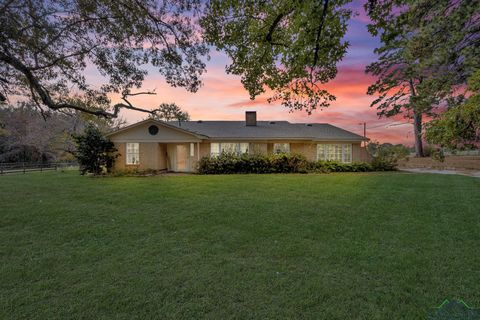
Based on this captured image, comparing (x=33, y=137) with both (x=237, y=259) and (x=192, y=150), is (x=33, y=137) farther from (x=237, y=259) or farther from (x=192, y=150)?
(x=237, y=259)

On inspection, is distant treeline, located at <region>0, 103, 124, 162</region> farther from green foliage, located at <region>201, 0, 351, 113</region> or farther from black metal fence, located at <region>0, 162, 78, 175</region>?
green foliage, located at <region>201, 0, 351, 113</region>

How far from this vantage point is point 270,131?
21.4 m

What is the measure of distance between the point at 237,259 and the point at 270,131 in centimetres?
1802

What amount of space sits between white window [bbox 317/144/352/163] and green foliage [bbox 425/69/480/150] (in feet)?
60.7

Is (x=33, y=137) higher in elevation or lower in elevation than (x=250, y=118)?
lower

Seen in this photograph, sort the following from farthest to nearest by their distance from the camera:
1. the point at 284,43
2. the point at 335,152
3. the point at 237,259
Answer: the point at 335,152, the point at 284,43, the point at 237,259

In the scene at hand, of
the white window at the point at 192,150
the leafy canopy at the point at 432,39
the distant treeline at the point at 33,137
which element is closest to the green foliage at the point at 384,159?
the white window at the point at 192,150

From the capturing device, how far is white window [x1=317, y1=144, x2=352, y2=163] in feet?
68.1

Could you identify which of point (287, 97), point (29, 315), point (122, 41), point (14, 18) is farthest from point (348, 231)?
point (14, 18)

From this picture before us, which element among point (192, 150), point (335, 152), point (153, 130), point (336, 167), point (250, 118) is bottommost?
point (336, 167)

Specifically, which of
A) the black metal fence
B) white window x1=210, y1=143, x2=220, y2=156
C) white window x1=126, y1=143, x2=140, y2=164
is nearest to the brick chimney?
white window x1=210, y1=143, x2=220, y2=156

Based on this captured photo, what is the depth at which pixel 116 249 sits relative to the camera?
448 centimetres

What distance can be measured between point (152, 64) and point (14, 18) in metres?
3.68

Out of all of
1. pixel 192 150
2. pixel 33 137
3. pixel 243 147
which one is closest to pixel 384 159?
pixel 243 147
